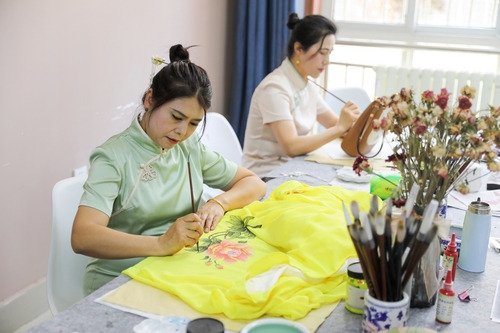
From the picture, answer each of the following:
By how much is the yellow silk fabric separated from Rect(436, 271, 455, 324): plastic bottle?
187mm

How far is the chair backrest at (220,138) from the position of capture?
2.34 m

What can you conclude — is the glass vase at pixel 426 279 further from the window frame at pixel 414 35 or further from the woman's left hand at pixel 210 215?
the window frame at pixel 414 35

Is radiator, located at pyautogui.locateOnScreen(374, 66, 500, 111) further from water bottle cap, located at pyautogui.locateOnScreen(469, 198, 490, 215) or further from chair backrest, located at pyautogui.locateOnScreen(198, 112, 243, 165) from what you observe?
water bottle cap, located at pyautogui.locateOnScreen(469, 198, 490, 215)

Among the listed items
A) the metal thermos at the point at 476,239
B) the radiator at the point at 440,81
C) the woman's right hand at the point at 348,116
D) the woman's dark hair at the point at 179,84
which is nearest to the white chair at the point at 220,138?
the woman's right hand at the point at 348,116

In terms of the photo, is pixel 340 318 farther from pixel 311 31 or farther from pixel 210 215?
pixel 311 31

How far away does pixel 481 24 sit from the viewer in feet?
12.4

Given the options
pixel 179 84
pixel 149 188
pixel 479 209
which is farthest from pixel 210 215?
pixel 479 209

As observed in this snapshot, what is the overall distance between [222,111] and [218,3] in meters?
0.65

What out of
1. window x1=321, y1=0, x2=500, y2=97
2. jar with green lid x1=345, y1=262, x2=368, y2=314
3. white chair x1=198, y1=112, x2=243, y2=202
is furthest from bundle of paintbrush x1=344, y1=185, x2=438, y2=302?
window x1=321, y1=0, x2=500, y2=97

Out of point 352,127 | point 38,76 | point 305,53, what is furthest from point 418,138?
point 38,76

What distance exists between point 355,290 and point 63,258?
2.57ft

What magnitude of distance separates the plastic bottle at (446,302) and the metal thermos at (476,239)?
0.26m

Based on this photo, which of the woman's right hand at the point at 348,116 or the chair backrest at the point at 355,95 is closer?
the woman's right hand at the point at 348,116

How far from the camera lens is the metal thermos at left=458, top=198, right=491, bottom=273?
135 centimetres
